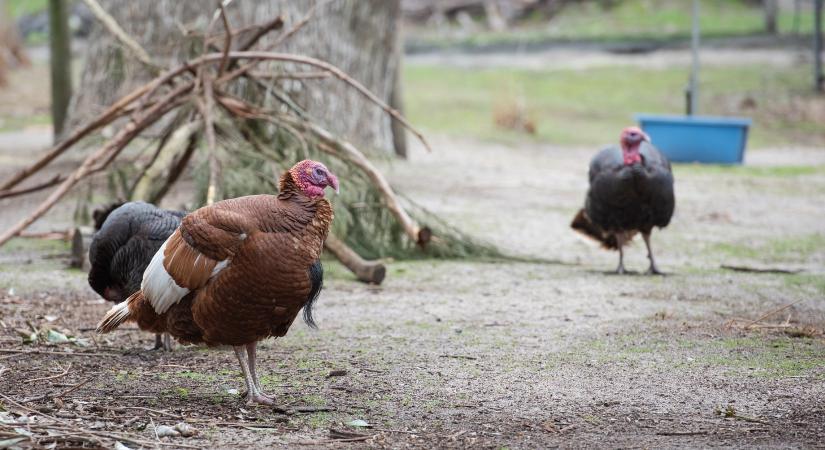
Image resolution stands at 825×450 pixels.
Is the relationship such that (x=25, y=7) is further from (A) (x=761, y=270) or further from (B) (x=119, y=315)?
(B) (x=119, y=315)

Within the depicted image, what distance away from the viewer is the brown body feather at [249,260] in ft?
14.5

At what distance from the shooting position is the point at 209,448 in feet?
13.4

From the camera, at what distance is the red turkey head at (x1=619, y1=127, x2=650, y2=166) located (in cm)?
796

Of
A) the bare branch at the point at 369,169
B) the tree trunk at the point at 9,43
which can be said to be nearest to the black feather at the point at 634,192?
the bare branch at the point at 369,169

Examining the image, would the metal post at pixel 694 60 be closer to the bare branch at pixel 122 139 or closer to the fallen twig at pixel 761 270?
the fallen twig at pixel 761 270

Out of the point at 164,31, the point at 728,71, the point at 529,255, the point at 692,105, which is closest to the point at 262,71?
the point at 529,255

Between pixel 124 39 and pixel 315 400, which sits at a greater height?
pixel 124 39

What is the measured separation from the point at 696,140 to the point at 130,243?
1019 centimetres

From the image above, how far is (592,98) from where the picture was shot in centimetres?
2078

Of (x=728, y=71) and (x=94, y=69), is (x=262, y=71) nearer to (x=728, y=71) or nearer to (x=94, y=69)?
(x=94, y=69)

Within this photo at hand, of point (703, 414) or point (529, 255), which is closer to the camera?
point (703, 414)

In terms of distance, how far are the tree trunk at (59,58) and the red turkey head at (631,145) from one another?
795 centimetres

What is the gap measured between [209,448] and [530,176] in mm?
9492

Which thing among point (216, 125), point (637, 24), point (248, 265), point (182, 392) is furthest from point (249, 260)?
point (637, 24)
